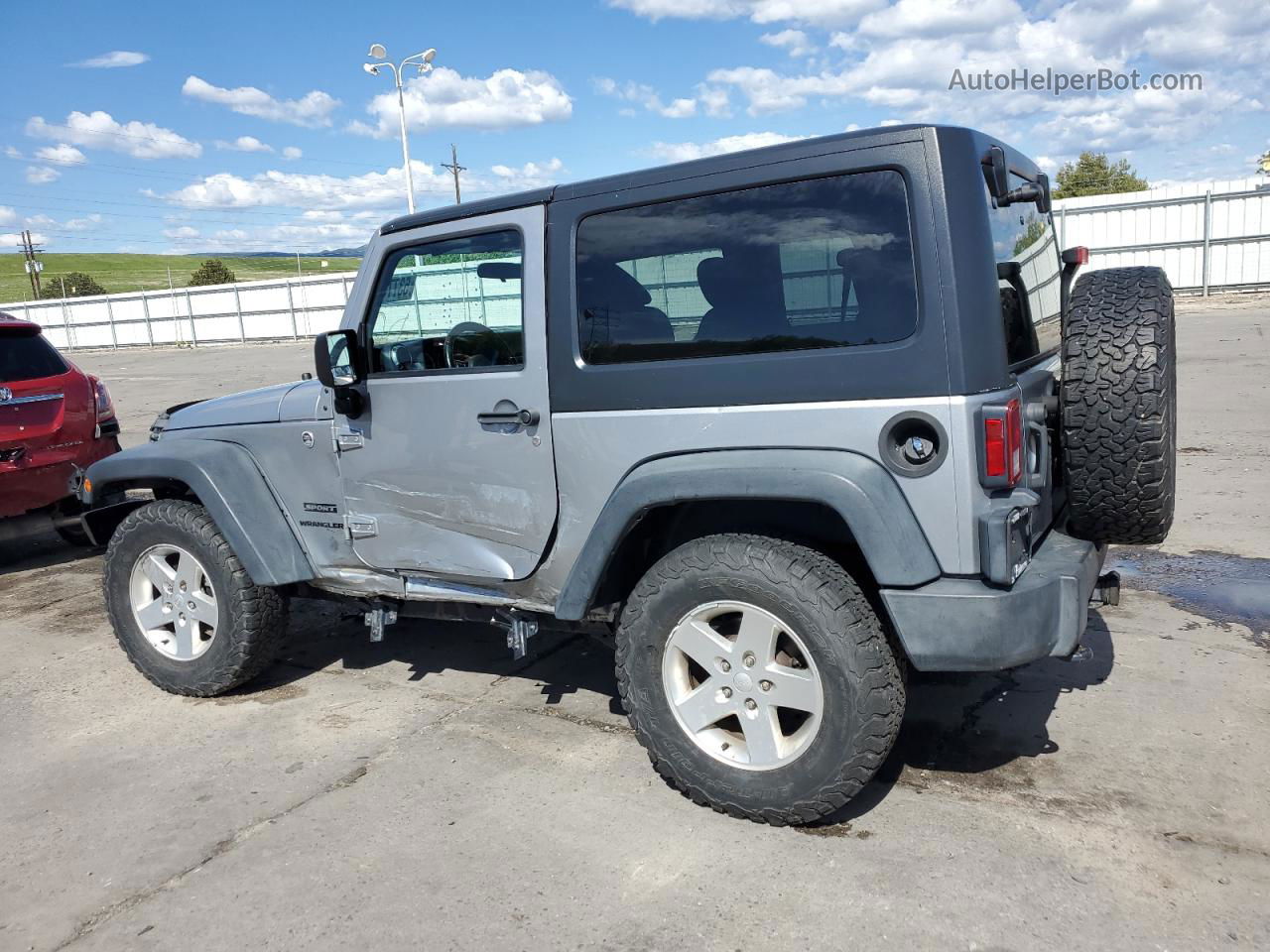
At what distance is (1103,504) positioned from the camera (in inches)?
118

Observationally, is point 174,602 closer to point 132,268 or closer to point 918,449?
point 918,449

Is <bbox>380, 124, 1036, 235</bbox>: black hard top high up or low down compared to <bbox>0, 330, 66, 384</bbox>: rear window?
up

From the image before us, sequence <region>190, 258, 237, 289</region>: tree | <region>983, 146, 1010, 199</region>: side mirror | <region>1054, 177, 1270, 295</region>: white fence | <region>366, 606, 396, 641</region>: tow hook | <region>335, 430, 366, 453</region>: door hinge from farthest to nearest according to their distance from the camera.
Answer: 1. <region>190, 258, 237, 289</region>: tree
2. <region>1054, 177, 1270, 295</region>: white fence
3. <region>366, 606, 396, 641</region>: tow hook
4. <region>335, 430, 366, 453</region>: door hinge
5. <region>983, 146, 1010, 199</region>: side mirror

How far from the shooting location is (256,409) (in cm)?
418

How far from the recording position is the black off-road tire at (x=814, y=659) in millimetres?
2773

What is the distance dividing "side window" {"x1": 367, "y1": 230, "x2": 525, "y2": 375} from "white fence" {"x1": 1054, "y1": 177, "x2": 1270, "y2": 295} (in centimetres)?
2406

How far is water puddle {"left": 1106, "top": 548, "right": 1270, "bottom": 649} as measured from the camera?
4535 millimetres

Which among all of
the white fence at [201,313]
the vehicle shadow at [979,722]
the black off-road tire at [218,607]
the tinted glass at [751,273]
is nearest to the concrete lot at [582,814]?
the vehicle shadow at [979,722]

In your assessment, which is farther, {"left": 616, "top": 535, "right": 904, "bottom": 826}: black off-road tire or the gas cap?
{"left": 616, "top": 535, "right": 904, "bottom": 826}: black off-road tire

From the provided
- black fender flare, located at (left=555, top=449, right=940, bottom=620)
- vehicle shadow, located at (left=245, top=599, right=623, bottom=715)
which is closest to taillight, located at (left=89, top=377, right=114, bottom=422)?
vehicle shadow, located at (left=245, top=599, right=623, bottom=715)

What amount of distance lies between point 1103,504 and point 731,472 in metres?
1.18

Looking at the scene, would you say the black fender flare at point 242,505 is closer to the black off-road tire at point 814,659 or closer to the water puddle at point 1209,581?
the black off-road tire at point 814,659

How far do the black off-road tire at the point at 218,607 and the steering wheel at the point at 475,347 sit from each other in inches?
55.0

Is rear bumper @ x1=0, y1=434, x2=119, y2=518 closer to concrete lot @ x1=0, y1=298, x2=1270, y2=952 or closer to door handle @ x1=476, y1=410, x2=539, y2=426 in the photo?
concrete lot @ x1=0, y1=298, x2=1270, y2=952
